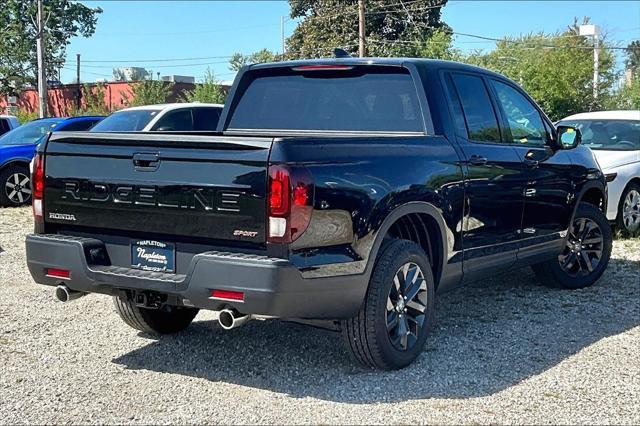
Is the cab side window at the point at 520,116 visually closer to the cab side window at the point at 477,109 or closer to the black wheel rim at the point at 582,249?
the cab side window at the point at 477,109

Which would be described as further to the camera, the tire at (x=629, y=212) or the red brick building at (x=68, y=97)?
the red brick building at (x=68, y=97)

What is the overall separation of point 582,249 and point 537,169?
1.50m

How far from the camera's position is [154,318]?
5.69 meters

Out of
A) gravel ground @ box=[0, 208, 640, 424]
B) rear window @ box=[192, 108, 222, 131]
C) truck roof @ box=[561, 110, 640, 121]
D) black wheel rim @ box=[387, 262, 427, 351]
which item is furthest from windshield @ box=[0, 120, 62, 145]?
black wheel rim @ box=[387, 262, 427, 351]

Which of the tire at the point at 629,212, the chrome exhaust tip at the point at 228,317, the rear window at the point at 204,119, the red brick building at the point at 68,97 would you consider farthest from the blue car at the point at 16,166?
the red brick building at the point at 68,97

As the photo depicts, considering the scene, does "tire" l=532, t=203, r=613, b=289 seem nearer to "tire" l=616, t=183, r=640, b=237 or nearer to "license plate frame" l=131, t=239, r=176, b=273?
"tire" l=616, t=183, r=640, b=237

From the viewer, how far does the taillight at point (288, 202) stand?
4.16m

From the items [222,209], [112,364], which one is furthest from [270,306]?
[112,364]

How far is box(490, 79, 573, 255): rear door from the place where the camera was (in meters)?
6.33

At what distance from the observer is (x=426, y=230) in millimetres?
5363

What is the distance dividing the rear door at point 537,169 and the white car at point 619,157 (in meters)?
3.36

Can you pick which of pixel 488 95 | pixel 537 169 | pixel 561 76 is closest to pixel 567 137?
pixel 537 169

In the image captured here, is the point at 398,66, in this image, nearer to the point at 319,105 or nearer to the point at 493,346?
the point at 319,105

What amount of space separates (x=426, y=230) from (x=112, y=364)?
7.36ft
